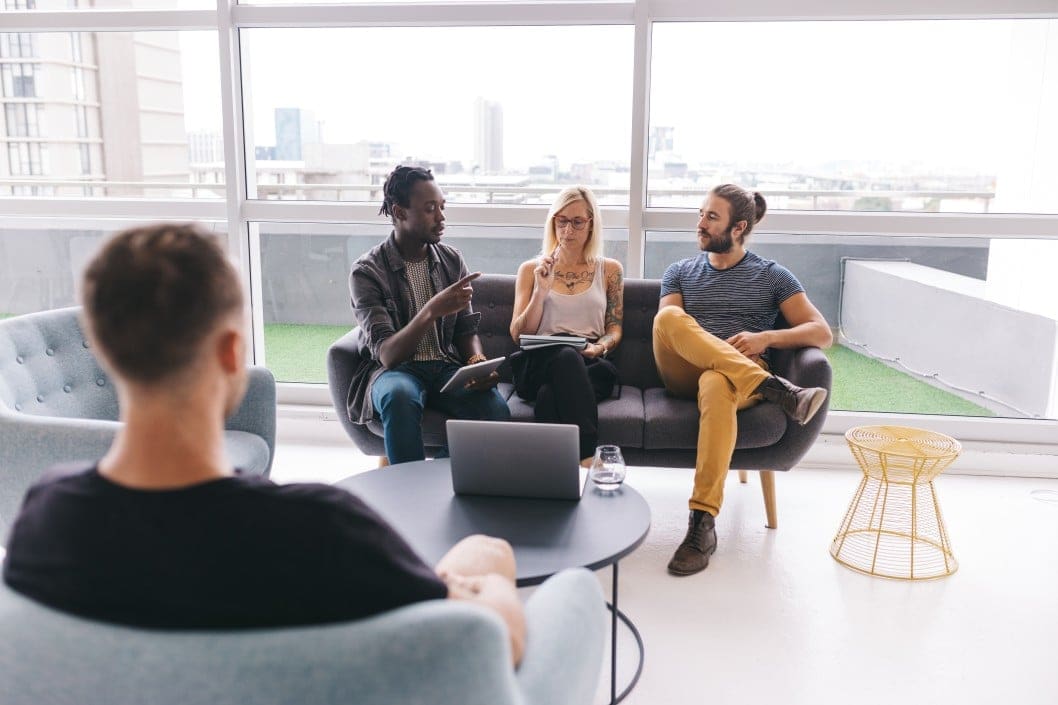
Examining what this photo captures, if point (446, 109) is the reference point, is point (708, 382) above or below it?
below

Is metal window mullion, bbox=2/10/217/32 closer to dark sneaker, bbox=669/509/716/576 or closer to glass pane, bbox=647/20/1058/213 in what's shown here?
glass pane, bbox=647/20/1058/213

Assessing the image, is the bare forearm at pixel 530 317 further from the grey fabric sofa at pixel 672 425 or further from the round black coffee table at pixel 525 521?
the round black coffee table at pixel 525 521

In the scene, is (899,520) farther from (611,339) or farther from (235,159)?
(235,159)

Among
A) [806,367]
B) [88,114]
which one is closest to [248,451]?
[806,367]

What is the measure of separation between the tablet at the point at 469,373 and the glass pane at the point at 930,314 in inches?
57.7

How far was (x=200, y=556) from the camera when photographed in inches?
38.2

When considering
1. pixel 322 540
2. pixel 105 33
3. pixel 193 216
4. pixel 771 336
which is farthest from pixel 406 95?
pixel 322 540

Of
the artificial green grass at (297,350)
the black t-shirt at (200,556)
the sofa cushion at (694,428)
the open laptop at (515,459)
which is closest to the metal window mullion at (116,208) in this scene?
the artificial green grass at (297,350)

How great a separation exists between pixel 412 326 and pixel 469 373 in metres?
0.31

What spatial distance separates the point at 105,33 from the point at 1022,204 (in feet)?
14.4

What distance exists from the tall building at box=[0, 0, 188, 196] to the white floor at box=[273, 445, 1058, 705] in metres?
3.03

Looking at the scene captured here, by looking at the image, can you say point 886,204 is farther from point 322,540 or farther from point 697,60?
point 322,540

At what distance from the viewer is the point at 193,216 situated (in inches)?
174

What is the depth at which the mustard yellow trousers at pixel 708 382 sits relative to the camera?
9.90 feet
